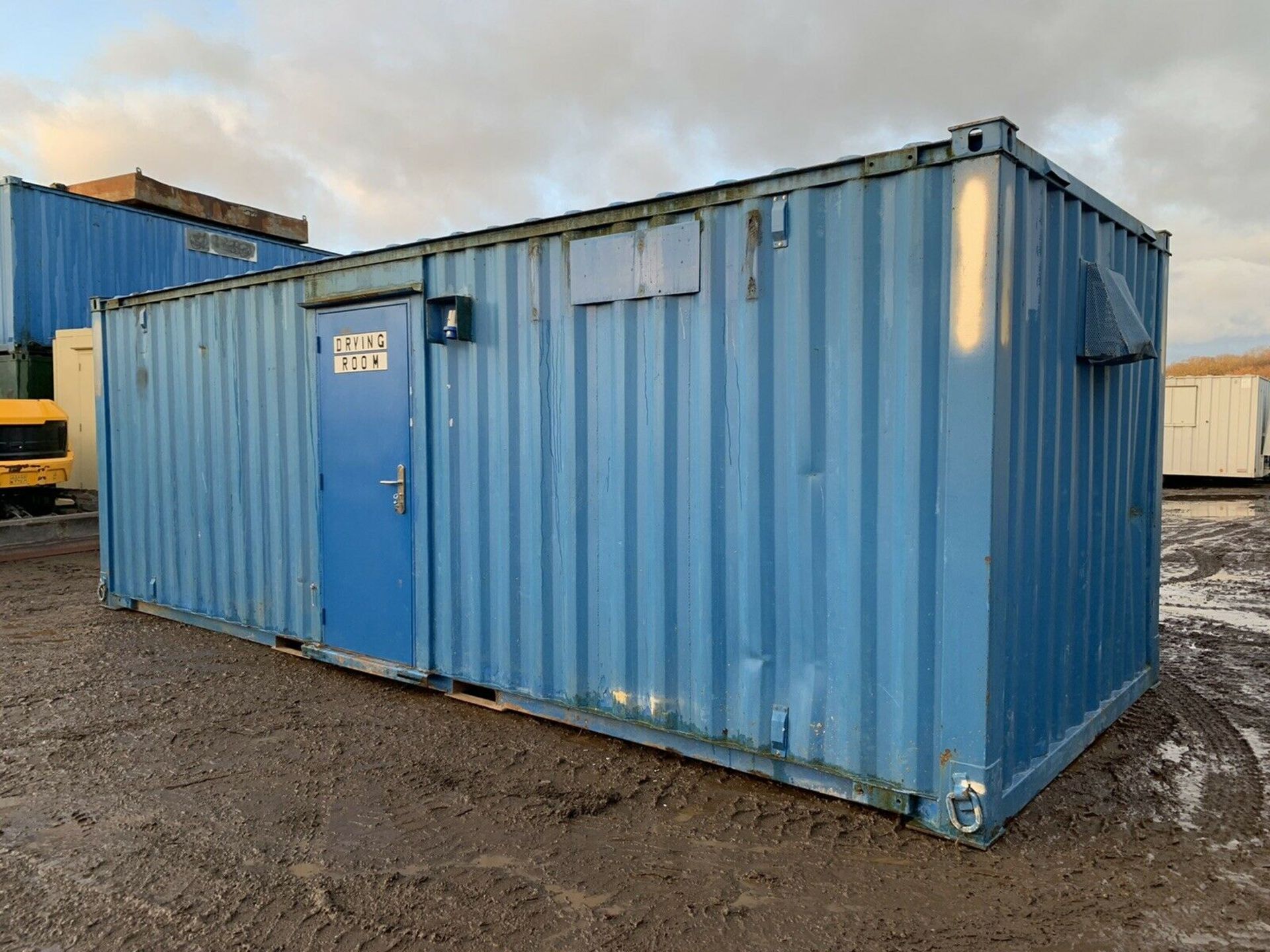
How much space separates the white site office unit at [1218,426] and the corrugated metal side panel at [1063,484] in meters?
17.2

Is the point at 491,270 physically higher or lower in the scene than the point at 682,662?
higher

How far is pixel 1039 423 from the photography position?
12.4 ft

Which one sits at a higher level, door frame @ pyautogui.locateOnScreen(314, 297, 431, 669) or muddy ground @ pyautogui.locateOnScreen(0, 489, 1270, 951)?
door frame @ pyautogui.locateOnScreen(314, 297, 431, 669)

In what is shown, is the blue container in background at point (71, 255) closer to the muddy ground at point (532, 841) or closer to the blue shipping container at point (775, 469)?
the blue shipping container at point (775, 469)

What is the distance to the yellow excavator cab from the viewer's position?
1090 cm

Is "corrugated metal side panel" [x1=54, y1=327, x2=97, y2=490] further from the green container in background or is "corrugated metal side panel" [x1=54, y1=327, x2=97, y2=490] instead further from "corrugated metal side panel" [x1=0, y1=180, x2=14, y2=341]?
"corrugated metal side panel" [x1=0, y1=180, x2=14, y2=341]

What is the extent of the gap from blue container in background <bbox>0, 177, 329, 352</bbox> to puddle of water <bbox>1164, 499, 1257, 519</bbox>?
16.2m

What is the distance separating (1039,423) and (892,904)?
6.78ft

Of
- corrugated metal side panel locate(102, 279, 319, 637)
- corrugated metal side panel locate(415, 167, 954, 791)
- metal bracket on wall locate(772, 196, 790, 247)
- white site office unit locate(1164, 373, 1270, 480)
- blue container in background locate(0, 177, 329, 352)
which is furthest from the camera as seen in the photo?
white site office unit locate(1164, 373, 1270, 480)

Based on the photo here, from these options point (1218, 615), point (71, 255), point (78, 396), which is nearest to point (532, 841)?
point (1218, 615)

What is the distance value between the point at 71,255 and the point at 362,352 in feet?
37.3

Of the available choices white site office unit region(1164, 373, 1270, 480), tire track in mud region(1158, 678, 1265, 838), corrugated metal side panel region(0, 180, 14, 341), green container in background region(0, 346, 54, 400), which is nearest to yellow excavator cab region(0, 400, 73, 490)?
green container in background region(0, 346, 54, 400)

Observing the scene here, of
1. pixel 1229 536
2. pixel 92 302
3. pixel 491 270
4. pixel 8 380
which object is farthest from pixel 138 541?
pixel 1229 536

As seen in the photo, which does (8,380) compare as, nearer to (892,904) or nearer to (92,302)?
(92,302)
